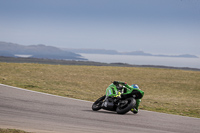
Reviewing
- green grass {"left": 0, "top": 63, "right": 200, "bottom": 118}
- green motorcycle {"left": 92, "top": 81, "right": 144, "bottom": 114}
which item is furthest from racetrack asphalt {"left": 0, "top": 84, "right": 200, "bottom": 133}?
green grass {"left": 0, "top": 63, "right": 200, "bottom": 118}

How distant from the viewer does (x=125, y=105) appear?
10.5m

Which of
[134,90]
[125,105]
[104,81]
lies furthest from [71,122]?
[104,81]

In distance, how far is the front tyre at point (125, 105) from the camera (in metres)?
10.2

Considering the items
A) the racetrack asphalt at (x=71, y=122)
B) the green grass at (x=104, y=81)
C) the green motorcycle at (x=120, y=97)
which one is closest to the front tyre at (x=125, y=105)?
the green motorcycle at (x=120, y=97)

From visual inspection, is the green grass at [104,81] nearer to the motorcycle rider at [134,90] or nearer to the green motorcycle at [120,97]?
the motorcycle rider at [134,90]

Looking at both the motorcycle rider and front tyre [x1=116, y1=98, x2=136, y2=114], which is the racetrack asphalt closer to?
front tyre [x1=116, y1=98, x2=136, y2=114]

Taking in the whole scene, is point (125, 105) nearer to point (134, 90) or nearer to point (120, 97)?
point (120, 97)

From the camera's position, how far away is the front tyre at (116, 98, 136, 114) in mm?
10223

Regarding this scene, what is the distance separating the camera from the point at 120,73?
35375mm

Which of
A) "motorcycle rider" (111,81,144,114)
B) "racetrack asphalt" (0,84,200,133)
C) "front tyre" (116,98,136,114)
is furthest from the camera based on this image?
"motorcycle rider" (111,81,144,114)

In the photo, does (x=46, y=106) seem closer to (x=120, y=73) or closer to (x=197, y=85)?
(x=197, y=85)

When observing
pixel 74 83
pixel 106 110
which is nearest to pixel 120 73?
pixel 74 83

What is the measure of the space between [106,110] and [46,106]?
7.54 ft

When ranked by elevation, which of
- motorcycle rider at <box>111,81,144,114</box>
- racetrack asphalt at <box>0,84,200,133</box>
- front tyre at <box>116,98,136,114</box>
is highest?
motorcycle rider at <box>111,81,144,114</box>
